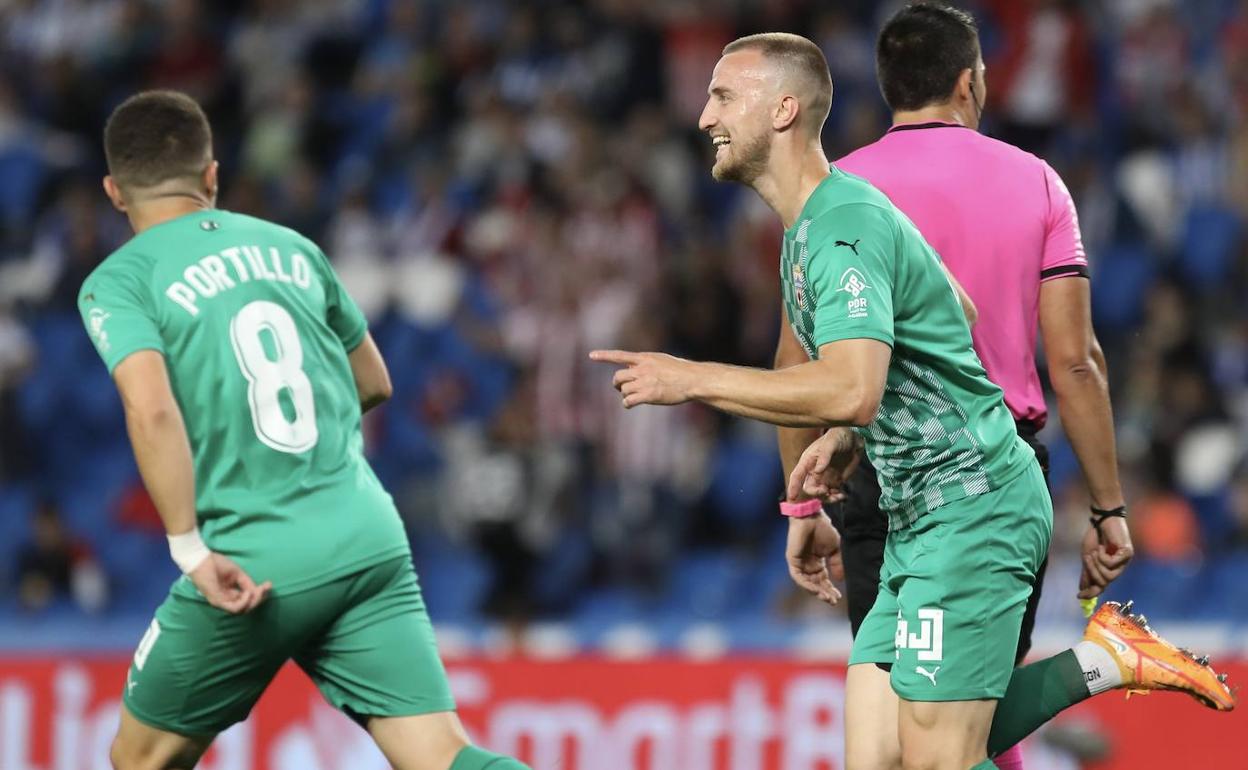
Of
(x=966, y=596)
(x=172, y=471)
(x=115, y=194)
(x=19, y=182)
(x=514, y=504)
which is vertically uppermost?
(x=115, y=194)

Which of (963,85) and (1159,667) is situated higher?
(963,85)

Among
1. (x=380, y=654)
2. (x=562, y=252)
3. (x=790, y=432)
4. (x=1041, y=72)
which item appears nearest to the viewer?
(x=380, y=654)

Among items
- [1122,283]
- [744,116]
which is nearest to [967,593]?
[744,116]

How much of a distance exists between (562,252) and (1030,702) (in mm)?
7681

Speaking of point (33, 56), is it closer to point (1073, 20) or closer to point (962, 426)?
point (1073, 20)

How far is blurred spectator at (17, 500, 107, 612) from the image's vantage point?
1094 cm

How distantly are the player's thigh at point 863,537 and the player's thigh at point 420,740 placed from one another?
1.18 metres

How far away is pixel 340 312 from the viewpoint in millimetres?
4812

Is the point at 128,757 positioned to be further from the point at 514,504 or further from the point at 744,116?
the point at 514,504

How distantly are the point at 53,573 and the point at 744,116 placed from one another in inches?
306

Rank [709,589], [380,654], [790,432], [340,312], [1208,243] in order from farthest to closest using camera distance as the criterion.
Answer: [1208,243], [709,589], [790,432], [340,312], [380,654]

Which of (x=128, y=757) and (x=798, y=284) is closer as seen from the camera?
(x=798, y=284)

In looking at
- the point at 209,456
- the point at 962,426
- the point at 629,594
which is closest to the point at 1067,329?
the point at 962,426

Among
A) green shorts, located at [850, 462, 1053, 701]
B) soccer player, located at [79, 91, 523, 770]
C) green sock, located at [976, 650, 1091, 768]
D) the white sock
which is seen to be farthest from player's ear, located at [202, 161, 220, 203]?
the white sock
